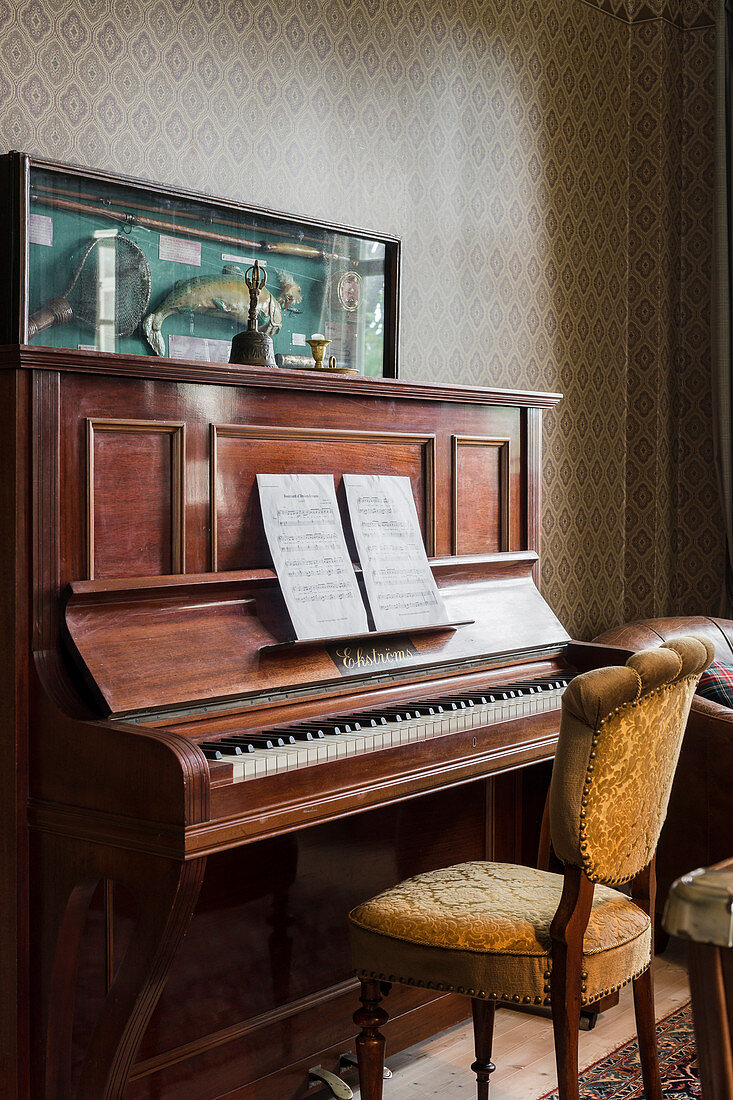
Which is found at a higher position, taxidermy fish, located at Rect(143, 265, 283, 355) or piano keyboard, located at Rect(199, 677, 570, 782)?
taxidermy fish, located at Rect(143, 265, 283, 355)

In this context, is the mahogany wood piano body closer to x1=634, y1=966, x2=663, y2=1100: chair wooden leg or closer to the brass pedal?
the brass pedal

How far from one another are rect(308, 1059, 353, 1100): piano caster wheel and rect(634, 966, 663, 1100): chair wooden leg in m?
0.65

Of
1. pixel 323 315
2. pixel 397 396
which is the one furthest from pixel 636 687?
pixel 323 315

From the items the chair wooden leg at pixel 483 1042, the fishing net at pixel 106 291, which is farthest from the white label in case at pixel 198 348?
the chair wooden leg at pixel 483 1042

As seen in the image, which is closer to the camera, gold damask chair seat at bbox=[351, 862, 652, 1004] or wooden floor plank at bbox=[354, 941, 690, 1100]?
gold damask chair seat at bbox=[351, 862, 652, 1004]

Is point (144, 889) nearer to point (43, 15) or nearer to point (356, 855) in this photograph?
point (356, 855)

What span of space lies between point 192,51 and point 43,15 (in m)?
0.46

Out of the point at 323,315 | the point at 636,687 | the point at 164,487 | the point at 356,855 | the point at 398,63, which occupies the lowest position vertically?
the point at 356,855

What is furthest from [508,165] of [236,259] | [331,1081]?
[331,1081]

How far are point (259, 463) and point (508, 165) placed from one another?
208cm

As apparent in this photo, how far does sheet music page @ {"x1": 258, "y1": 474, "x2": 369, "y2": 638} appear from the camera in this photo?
97.8 inches

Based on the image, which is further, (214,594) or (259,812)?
(214,594)

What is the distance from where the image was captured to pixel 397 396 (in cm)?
281

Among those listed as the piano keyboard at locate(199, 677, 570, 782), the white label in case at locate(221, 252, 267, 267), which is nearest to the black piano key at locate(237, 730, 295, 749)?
the piano keyboard at locate(199, 677, 570, 782)
